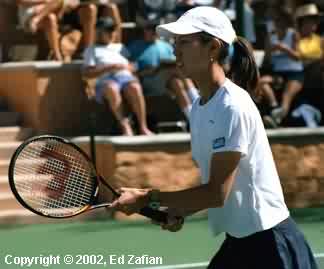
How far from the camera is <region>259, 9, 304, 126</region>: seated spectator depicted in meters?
12.0

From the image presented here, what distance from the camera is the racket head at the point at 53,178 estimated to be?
13.7 feet

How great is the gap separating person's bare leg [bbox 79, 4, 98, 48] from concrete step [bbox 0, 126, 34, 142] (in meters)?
1.52

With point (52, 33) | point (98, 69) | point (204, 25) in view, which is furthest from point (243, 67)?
point (52, 33)

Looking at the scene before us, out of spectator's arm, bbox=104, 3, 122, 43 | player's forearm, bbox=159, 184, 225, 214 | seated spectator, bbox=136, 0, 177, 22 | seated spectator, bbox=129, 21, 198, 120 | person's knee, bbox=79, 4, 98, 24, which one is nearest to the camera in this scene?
player's forearm, bbox=159, 184, 225, 214

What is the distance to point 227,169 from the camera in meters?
3.69

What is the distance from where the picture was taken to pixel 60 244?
8.95 m

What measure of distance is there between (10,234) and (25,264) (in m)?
1.47

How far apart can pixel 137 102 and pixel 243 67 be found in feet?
23.3

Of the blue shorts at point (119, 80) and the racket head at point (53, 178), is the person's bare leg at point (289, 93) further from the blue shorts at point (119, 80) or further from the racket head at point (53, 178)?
the racket head at point (53, 178)

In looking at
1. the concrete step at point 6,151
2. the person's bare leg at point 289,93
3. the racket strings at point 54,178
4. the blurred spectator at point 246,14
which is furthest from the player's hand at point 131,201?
the blurred spectator at point 246,14

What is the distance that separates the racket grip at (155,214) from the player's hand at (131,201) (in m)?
0.04

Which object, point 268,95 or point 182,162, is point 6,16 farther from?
point 182,162

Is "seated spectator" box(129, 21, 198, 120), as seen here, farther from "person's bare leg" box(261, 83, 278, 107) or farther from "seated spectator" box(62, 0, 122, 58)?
"person's bare leg" box(261, 83, 278, 107)

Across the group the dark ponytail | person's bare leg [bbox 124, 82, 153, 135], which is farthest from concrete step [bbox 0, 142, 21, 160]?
the dark ponytail
